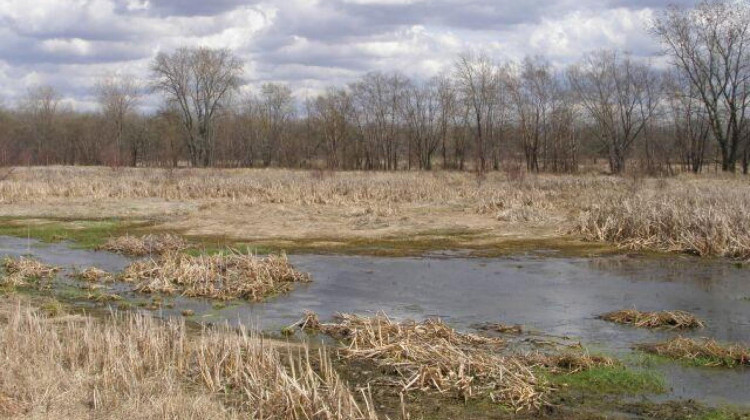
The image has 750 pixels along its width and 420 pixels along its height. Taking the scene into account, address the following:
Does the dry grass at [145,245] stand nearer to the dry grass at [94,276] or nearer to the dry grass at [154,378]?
the dry grass at [94,276]

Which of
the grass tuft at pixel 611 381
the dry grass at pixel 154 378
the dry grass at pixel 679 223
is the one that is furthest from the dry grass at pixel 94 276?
the dry grass at pixel 679 223

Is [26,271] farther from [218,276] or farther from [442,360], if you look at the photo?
[442,360]

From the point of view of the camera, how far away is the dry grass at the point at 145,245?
18.6 meters

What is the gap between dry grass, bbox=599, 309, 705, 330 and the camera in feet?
36.6

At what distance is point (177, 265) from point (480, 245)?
8.98 metres

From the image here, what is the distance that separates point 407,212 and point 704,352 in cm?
1820

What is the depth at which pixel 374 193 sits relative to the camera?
103 ft

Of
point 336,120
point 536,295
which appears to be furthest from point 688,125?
point 536,295

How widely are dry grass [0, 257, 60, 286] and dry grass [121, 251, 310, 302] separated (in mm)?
1809

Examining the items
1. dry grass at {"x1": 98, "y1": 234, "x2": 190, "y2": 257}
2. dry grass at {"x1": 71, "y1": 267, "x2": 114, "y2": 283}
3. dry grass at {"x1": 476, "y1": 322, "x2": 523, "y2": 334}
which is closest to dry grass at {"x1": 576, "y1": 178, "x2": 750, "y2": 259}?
dry grass at {"x1": 476, "y1": 322, "x2": 523, "y2": 334}

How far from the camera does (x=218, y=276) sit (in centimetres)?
1430

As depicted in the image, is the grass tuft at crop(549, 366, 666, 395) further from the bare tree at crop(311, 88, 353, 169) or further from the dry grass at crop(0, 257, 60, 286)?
the bare tree at crop(311, 88, 353, 169)

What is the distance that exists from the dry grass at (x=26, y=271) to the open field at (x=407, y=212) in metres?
6.20

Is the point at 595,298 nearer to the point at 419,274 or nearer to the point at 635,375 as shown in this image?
the point at 419,274
